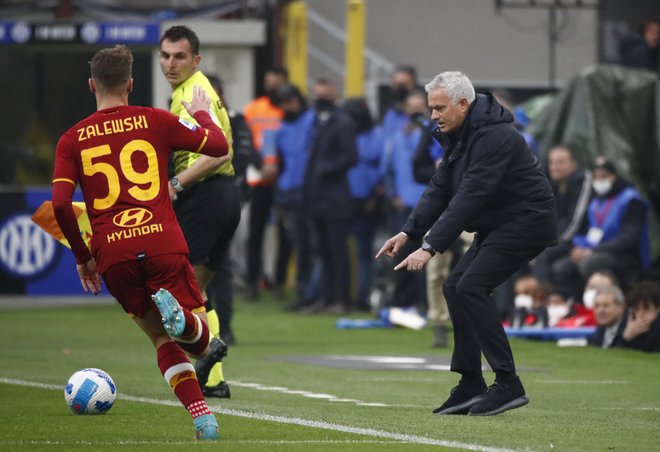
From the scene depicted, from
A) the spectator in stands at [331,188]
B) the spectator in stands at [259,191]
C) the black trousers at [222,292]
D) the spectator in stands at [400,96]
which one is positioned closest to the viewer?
the black trousers at [222,292]

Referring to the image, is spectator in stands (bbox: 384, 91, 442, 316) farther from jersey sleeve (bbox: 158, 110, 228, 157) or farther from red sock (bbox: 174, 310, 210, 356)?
red sock (bbox: 174, 310, 210, 356)


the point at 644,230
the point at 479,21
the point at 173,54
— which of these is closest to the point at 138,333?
the point at 644,230

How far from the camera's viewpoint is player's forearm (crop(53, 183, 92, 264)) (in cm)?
782

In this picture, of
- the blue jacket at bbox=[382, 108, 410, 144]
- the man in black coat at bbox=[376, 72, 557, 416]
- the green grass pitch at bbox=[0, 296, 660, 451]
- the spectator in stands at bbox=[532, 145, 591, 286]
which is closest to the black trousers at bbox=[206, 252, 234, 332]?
the green grass pitch at bbox=[0, 296, 660, 451]

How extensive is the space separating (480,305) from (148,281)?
2161mm

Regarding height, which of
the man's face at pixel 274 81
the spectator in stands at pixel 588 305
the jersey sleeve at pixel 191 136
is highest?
the jersey sleeve at pixel 191 136

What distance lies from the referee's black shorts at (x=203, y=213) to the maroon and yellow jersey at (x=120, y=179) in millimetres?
2454

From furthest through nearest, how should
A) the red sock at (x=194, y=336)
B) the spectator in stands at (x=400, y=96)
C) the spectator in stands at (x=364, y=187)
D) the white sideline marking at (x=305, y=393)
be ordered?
the spectator in stands at (x=364, y=187) → the spectator in stands at (x=400, y=96) → the white sideline marking at (x=305, y=393) → the red sock at (x=194, y=336)

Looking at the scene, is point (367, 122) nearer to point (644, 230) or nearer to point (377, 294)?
point (377, 294)

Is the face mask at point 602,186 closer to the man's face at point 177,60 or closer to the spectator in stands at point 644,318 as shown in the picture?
the spectator in stands at point 644,318

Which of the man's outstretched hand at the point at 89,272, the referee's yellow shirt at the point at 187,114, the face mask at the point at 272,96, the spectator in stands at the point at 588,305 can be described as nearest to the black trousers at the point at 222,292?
the referee's yellow shirt at the point at 187,114

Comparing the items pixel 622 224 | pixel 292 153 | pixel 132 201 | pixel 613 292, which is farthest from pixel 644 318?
pixel 132 201

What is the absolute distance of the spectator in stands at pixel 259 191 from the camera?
2119 centimetres

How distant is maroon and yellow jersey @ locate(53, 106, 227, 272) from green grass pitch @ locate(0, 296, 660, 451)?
0.95 meters
